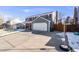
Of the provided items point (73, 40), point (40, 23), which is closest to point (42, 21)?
point (40, 23)

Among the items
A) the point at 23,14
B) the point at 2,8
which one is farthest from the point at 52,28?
the point at 2,8

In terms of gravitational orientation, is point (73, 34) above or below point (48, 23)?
below

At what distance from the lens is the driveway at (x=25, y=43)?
2.23 m

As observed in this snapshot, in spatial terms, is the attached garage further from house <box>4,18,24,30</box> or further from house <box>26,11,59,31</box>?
house <box>4,18,24,30</box>

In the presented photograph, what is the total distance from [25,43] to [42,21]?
40cm

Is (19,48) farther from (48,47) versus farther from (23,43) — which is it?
(48,47)

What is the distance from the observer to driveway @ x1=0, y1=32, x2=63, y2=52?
2234mm

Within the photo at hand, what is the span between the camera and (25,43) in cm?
225

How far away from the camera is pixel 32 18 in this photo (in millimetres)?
2252

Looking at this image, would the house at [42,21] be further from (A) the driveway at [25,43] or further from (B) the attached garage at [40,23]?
(A) the driveway at [25,43]

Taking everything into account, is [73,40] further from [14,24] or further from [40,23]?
[14,24]

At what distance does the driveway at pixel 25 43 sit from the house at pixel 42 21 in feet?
0.39

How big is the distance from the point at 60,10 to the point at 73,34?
0.39 meters

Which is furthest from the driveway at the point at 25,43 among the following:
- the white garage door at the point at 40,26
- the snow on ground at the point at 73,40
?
the snow on ground at the point at 73,40
